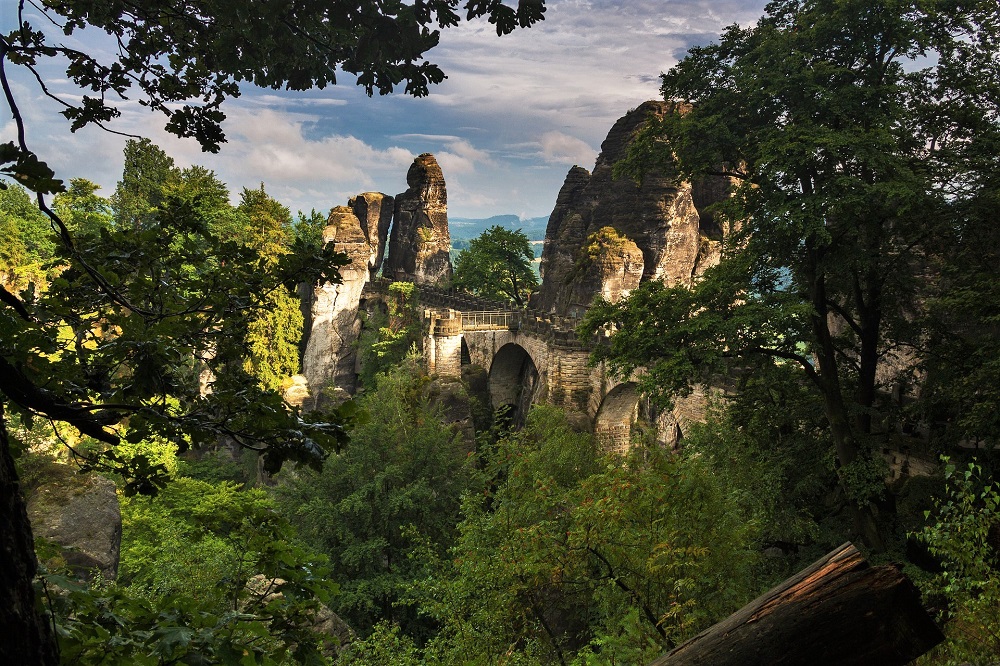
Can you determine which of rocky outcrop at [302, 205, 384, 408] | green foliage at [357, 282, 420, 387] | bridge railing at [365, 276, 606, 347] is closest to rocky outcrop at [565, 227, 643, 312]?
bridge railing at [365, 276, 606, 347]

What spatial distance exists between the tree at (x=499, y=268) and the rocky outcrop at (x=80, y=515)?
3188 cm

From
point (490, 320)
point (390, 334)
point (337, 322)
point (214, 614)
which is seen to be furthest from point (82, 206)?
point (214, 614)

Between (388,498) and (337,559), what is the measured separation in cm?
231

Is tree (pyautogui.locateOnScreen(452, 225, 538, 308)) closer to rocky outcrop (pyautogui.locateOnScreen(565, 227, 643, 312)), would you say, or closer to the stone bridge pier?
the stone bridge pier

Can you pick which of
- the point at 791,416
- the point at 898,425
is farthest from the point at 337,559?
the point at 898,425

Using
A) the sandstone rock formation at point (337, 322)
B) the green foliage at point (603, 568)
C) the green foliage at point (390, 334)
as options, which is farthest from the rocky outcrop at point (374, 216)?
the green foliage at point (603, 568)

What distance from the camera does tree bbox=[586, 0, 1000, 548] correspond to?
10.2m

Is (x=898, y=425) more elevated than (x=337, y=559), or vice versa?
(x=898, y=425)

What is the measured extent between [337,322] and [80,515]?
83.4 ft

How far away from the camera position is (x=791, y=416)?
12383 millimetres

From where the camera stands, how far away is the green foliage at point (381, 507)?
57.4ft

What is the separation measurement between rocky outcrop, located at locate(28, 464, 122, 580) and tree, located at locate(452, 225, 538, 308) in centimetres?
3188

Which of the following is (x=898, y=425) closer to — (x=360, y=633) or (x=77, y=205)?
(x=360, y=633)

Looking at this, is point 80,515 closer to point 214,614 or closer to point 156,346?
point 214,614
